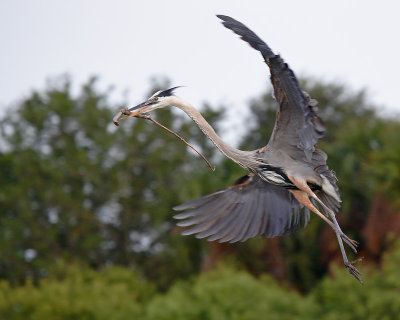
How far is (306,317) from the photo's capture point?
2388 centimetres

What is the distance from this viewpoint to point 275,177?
28.7 ft

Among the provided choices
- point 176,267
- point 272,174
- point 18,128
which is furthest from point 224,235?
point 18,128

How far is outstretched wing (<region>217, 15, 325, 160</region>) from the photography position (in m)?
7.46

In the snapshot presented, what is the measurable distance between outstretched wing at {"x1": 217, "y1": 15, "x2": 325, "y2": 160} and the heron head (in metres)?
1.05

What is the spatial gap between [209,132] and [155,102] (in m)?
0.69

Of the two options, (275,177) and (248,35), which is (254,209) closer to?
(275,177)

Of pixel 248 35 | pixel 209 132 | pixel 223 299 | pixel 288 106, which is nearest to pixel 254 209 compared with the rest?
pixel 209 132

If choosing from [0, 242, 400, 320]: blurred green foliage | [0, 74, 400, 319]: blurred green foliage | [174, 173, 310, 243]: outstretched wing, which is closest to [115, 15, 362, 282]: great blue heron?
[174, 173, 310, 243]: outstretched wing

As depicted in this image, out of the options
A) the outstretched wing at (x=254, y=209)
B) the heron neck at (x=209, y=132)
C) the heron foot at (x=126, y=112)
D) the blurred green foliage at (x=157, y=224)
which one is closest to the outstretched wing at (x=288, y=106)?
the heron neck at (x=209, y=132)

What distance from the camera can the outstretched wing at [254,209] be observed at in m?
9.29

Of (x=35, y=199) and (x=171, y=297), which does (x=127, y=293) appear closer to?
(x=171, y=297)

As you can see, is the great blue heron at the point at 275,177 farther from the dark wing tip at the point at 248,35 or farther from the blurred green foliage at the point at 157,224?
the blurred green foliage at the point at 157,224

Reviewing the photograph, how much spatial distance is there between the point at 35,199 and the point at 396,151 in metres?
13.9

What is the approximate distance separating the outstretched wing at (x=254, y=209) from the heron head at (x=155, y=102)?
1.56m
